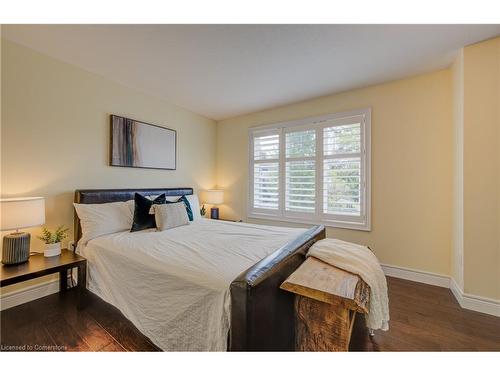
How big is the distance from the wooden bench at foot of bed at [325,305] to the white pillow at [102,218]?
→ 201 centimetres

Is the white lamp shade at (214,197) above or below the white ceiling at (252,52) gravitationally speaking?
below

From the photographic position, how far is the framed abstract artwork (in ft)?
9.04

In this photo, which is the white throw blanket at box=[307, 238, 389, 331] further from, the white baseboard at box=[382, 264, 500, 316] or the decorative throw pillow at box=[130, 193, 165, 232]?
the decorative throw pillow at box=[130, 193, 165, 232]

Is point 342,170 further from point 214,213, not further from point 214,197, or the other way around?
point 214,213

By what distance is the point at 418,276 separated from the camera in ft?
8.44

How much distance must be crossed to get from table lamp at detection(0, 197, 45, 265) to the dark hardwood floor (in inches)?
20.8

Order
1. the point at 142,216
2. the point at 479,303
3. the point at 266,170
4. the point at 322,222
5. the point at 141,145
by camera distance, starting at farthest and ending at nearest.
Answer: the point at 266,170, the point at 322,222, the point at 141,145, the point at 142,216, the point at 479,303

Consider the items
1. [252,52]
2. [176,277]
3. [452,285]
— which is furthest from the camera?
[452,285]

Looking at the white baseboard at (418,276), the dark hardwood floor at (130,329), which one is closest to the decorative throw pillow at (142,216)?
the dark hardwood floor at (130,329)

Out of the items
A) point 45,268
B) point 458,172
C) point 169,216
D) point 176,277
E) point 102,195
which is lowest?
point 45,268

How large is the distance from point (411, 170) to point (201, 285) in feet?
9.16

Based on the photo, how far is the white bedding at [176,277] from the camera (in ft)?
3.88

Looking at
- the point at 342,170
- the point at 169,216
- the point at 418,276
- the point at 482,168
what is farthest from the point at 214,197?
the point at 482,168

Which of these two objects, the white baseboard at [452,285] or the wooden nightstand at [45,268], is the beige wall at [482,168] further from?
the wooden nightstand at [45,268]
